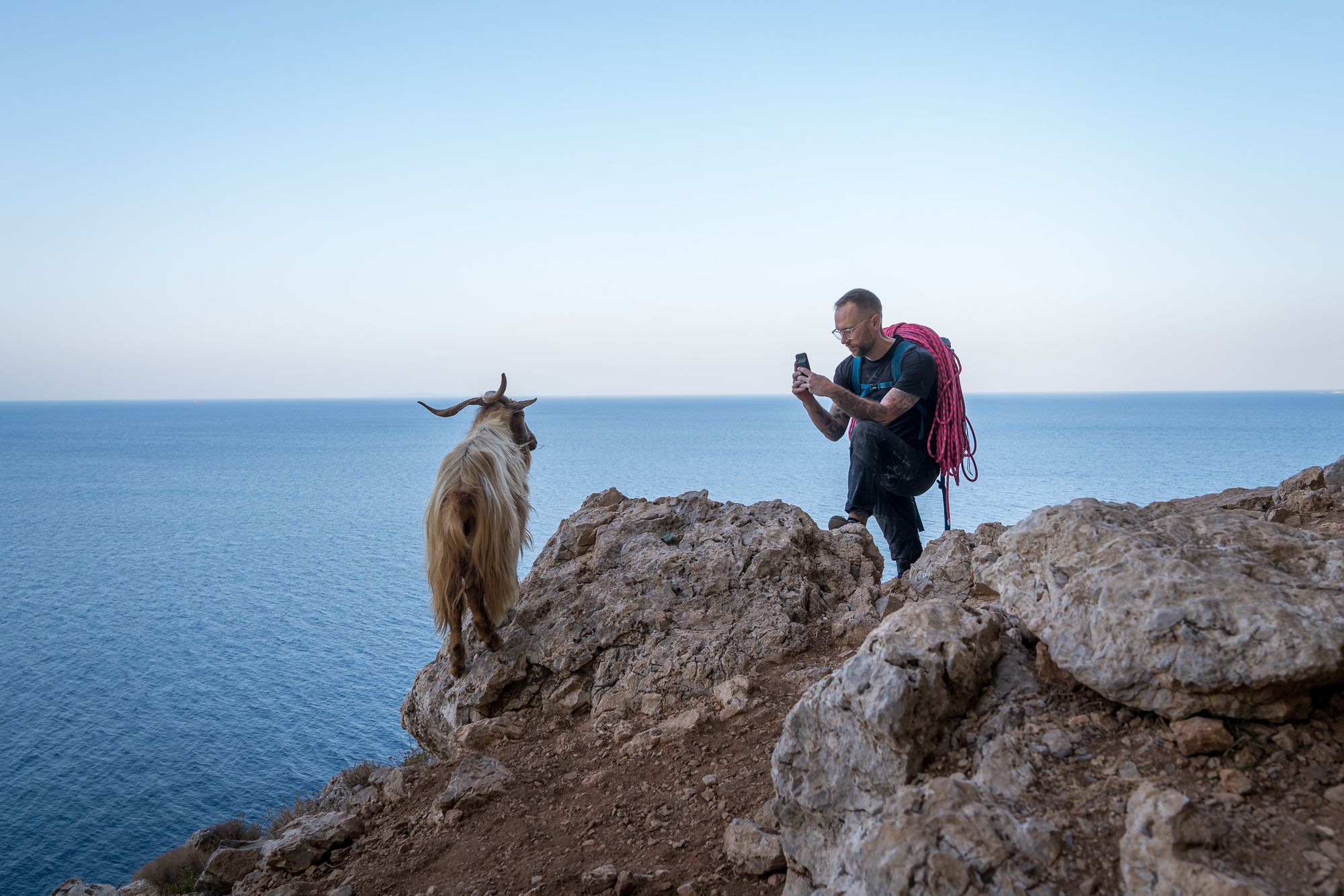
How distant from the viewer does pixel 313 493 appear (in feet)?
199

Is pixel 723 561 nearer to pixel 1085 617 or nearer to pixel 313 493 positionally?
pixel 1085 617

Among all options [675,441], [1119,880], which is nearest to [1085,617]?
[1119,880]

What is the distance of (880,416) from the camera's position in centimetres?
667

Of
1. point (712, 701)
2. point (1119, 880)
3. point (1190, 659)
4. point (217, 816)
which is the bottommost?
point (217, 816)

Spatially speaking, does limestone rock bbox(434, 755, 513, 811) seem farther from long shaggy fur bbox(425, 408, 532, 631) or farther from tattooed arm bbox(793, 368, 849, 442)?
tattooed arm bbox(793, 368, 849, 442)

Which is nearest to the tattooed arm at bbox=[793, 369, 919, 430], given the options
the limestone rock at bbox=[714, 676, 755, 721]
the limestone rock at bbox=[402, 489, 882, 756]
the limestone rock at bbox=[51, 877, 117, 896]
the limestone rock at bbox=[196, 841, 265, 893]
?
the limestone rock at bbox=[402, 489, 882, 756]

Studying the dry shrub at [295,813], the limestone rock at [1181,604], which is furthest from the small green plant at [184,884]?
the limestone rock at [1181,604]

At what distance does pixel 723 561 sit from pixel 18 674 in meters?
26.7

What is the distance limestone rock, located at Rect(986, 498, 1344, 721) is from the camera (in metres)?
2.82

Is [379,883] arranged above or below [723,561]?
below

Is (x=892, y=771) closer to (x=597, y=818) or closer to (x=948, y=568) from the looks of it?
(x=597, y=818)

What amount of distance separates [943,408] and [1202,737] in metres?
4.35

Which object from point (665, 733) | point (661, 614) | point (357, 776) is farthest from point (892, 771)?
point (357, 776)

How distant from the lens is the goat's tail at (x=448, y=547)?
6688 millimetres
